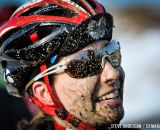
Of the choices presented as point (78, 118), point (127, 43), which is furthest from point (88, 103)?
point (127, 43)

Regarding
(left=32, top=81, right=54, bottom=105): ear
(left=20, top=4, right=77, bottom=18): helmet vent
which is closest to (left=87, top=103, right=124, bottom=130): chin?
(left=32, top=81, right=54, bottom=105): ear

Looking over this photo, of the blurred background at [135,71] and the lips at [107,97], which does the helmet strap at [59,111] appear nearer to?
the lips at [107,97]

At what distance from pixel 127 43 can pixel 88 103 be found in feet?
8.98

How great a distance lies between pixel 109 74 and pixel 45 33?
423 millimetres

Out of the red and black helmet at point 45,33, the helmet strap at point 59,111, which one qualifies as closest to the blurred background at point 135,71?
the helmet strap at point 59,111

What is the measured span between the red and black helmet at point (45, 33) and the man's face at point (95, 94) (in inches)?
3.4

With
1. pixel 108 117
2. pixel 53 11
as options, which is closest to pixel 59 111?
pixel 108 117

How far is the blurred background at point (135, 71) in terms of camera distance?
17.3ft

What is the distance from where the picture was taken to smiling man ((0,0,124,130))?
300 centimetres

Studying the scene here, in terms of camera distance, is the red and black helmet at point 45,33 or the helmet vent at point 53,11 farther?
the helmet vent at point 53,11

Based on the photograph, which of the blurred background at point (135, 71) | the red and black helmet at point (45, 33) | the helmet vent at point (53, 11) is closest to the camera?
the red and black helmet at point (45, 33)

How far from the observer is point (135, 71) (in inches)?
213

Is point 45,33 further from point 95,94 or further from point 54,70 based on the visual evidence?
point 95,94

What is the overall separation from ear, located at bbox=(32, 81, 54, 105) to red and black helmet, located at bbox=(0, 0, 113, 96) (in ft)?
0.23
